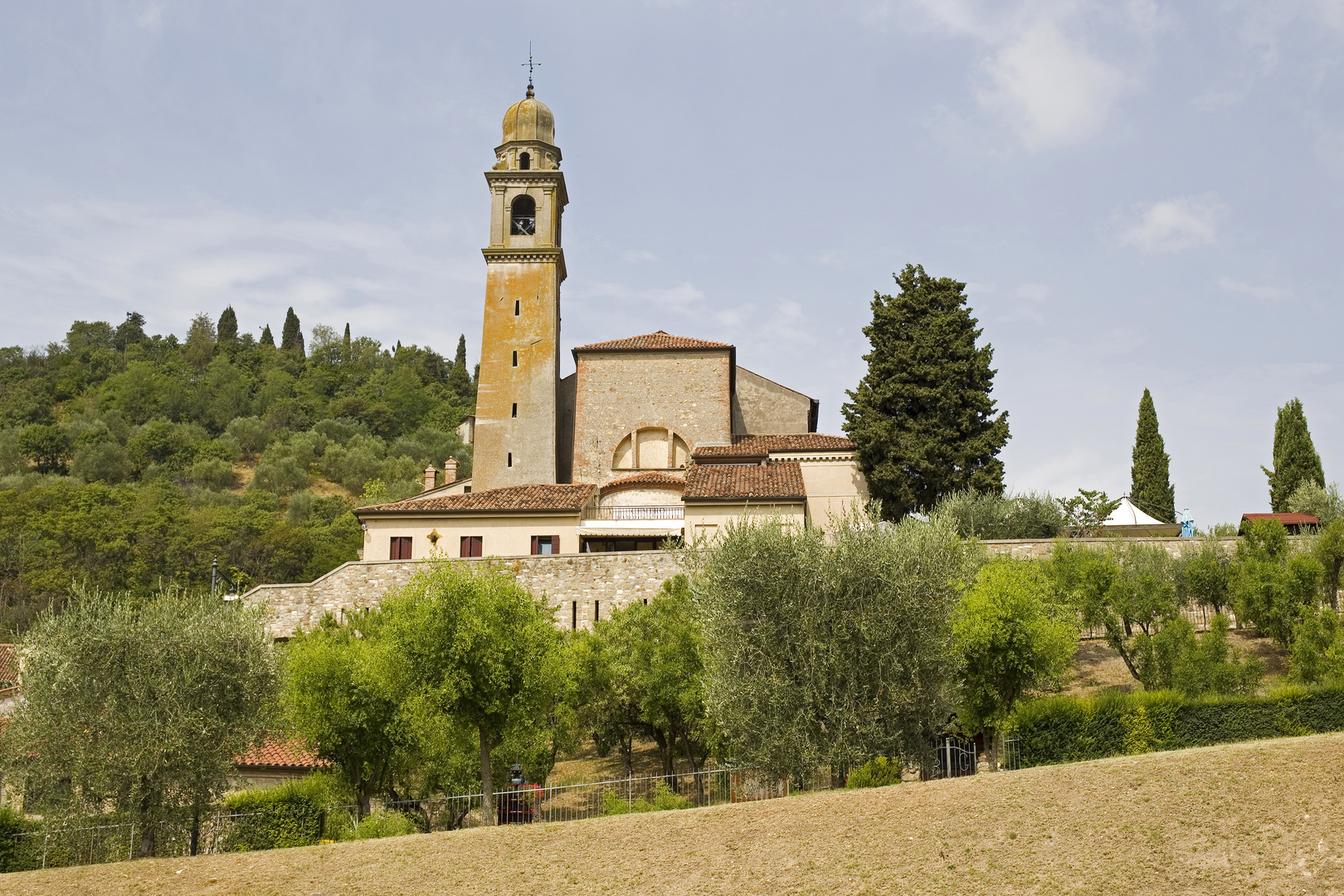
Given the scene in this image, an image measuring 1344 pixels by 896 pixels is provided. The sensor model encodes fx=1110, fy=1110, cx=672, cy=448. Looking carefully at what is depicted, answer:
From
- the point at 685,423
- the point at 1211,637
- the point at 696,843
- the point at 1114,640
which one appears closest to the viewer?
the point at 696,843

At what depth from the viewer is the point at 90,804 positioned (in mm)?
22062

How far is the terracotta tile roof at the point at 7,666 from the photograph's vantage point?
37.6m

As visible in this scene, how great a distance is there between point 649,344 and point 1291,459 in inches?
1200

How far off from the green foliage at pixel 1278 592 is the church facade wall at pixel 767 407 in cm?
2340

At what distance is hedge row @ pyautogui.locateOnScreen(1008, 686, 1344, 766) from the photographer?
22.2m

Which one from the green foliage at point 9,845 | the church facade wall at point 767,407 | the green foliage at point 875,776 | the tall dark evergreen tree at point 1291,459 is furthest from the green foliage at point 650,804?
the tall dark evergreen tree at point 1291,459

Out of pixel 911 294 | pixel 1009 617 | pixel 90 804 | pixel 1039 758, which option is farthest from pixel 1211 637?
pixel 90 804

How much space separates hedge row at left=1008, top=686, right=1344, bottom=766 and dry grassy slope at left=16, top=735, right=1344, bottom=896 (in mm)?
2070

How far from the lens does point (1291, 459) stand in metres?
51.8

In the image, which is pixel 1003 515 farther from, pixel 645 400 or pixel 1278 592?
pixel 645 400

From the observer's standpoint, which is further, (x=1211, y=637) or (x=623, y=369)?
(x=623, y=369)

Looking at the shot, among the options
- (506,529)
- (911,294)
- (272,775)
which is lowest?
(272,775)

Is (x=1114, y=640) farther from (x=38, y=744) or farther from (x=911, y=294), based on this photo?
(x=38, y=744)

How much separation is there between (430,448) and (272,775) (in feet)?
292
